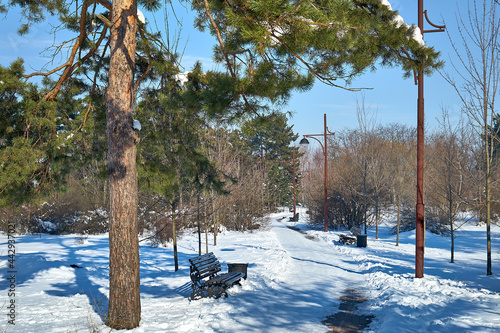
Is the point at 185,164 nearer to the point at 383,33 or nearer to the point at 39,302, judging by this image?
the point at 39,302

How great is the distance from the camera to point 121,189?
19.4ft

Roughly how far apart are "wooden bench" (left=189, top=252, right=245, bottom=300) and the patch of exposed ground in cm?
227

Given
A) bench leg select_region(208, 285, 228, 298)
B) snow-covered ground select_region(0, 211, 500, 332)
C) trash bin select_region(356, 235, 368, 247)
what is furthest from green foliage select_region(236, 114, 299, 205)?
bench leg select_region(208, 285, 228, 298)

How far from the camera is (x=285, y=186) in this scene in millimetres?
51406

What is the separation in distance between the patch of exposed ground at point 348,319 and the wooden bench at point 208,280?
2.27 metres

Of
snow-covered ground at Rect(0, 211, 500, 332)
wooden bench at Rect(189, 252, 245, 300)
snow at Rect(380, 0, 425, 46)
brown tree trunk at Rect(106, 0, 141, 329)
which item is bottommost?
snow-covered ground at Rect(0, 211, 500, 332)

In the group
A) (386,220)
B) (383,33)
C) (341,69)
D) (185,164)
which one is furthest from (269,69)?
(386,220)

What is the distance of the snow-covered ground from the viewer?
5859 mm

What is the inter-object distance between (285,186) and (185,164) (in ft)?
141

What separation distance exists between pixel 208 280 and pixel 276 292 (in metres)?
1.57

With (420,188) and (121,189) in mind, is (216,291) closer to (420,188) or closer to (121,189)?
(121,189)

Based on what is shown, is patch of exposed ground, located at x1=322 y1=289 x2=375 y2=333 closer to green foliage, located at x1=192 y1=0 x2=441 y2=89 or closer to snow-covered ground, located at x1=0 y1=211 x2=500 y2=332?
snow-covered ground, located at x1=0 y1=211 x2=500 y2=332

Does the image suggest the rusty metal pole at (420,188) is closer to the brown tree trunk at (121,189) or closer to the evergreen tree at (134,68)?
the evergreen tree at (134,68)

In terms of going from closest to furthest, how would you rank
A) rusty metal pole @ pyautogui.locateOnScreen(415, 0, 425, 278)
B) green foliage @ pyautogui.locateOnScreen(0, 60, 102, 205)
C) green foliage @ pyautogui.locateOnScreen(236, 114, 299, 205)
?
green foliage @ pyautogui.locateOnScreen(0, 60, 102, 205)
rusty metal pole @ pyautogui.locateOnScreen(415, 0, 425, 278)
green foliage @ pyautogui.locateOnScreen(236, 114, 299, 205)
